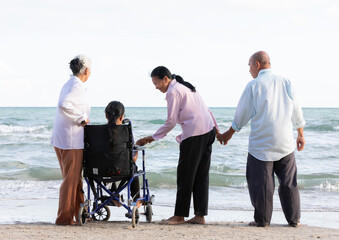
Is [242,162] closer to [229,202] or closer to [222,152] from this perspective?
[222,152]

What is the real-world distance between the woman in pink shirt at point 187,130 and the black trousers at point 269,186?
44 centimetres

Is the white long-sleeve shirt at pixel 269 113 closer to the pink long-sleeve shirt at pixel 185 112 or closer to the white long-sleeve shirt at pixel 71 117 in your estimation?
the pink long-sleeve shirt at pixel 185 112

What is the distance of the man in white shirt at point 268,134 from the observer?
3.93 metres

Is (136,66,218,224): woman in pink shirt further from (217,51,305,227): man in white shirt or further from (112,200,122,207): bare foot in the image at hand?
(112,200,122,207): bare foot

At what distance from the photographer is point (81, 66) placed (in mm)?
4000

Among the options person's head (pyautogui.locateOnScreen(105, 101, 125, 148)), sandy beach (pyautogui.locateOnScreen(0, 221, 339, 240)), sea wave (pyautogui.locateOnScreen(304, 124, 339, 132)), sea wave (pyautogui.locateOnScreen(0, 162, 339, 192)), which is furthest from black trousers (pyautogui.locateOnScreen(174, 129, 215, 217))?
sea wave (pyautogui.locateOnScreen(304, 124, 339, 132))

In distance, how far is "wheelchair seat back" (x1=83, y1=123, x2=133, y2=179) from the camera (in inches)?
155

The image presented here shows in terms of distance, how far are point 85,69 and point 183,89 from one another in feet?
2.91

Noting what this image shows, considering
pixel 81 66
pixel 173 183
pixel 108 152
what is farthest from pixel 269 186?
pixel 173 183

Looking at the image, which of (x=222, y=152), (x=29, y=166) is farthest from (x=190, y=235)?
(x=222, y=152)

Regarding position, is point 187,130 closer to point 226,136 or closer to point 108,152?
point 226,136

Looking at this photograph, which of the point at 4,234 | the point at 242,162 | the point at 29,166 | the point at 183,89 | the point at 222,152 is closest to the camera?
the point at 4,234

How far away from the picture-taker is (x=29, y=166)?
9.85 m

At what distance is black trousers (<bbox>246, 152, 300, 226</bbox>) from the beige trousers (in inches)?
60.5
